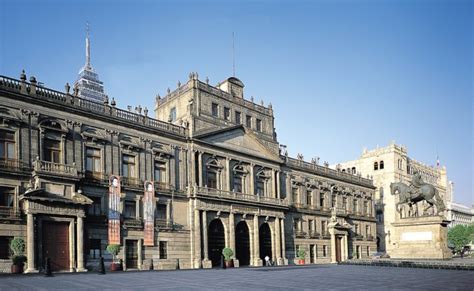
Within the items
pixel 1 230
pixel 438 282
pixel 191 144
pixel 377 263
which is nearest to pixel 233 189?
pixel 191 144

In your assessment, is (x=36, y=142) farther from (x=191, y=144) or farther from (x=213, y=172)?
(x=213, y=172)

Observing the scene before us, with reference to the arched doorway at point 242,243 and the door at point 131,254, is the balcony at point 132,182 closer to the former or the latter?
the door at point 131,254

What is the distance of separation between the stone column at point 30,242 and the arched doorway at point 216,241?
57.5ft

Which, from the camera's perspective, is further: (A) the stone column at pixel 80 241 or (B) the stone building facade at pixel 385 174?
(B) the stone building facade at pixel 385 174

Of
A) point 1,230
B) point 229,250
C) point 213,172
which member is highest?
point 213,172

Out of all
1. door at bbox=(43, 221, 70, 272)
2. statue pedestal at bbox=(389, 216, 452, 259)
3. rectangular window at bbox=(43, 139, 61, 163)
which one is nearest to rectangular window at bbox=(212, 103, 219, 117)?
rectangular window at bbox=(43, 139, 61, 163)

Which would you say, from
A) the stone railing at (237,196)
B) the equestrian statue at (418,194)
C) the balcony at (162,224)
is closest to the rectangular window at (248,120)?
the stone railing at (237,196)

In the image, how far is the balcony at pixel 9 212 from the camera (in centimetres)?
3086

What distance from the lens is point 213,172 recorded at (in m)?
46.8

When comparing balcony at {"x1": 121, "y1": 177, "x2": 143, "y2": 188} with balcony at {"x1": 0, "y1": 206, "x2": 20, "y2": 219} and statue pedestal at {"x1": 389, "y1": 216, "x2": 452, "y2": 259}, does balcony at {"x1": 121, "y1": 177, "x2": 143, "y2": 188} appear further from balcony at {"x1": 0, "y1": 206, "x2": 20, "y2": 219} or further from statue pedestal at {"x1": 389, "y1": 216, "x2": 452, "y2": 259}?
statue pedestal at {"x1": 389, "y1": 216, "x2": 452, "y2": 259}

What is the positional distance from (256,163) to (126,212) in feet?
56.3

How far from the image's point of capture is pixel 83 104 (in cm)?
3750

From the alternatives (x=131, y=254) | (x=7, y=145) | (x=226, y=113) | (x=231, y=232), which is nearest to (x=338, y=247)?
(x=231, y=232)

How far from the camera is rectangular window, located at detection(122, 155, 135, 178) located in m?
39.6
